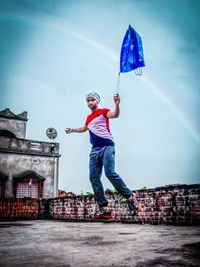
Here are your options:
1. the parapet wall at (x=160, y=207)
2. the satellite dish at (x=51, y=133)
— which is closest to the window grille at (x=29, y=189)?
the satellite dish at (x=51, y=133)

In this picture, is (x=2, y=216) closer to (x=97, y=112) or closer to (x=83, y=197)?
(x=83, y=197)

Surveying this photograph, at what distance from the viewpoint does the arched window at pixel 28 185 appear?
23.9 m

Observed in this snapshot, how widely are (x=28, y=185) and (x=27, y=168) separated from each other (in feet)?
5.20

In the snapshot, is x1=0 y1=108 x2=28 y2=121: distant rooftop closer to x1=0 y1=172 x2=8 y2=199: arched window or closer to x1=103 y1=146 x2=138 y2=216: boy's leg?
x1=0 y1=172 x2=8 y2=199: arched window

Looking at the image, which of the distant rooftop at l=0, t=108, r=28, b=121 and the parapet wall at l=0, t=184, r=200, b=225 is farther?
the distant rooftop at l=0, t=108, r=28, b=121

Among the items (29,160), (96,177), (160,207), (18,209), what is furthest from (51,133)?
(96,177)

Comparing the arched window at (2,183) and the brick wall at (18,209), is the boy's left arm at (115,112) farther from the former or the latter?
the arched window at (2,183)

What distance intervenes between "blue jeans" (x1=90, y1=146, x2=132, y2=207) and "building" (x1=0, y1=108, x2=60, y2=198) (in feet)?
68.5

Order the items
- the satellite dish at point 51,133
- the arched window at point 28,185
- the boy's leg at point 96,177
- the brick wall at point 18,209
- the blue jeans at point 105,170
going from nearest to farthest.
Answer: the blue jeans at point 105,170, the boy's leg at point 96,177, the brick wall at point 18,209, the arched window at point 28,185, the satellite dish at point 51,133

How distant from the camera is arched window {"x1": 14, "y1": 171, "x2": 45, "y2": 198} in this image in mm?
23922

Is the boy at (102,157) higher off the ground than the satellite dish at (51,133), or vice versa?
the satellite dish at (51,133)

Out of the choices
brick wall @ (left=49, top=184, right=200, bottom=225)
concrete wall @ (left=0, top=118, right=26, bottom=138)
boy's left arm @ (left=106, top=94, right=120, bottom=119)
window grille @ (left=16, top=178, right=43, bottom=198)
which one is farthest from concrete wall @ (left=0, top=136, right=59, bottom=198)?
boy's left arm @ (left=106, top=94, right=120, bottom=119)

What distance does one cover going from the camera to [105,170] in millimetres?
3422

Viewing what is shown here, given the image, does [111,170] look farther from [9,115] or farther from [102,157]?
[9,115]
